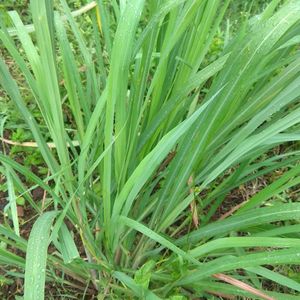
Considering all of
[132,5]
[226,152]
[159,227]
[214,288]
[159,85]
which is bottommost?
[214,288]

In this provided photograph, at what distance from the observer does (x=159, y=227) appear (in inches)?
43.1

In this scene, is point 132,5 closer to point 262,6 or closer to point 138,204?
point 138,204

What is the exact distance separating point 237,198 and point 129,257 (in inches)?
20.5

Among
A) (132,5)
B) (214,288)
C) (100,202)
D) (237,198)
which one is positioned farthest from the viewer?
(237,198)

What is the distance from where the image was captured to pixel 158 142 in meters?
0.97

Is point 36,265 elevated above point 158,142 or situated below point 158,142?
below

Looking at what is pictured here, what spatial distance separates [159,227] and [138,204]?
0.30ft

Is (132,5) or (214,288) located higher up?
(132,5)

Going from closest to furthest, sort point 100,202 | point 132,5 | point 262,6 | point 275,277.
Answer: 1. point 132,5
2. point 275,277
3. point 100,202
4. point 262,6

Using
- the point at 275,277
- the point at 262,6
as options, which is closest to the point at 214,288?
the point at 275,277

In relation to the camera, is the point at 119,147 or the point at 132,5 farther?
the point at 119,147

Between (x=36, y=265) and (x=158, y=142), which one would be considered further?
(x=158, y=142)

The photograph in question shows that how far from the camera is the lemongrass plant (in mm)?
797

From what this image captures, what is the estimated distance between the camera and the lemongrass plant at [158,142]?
31.4 inches
